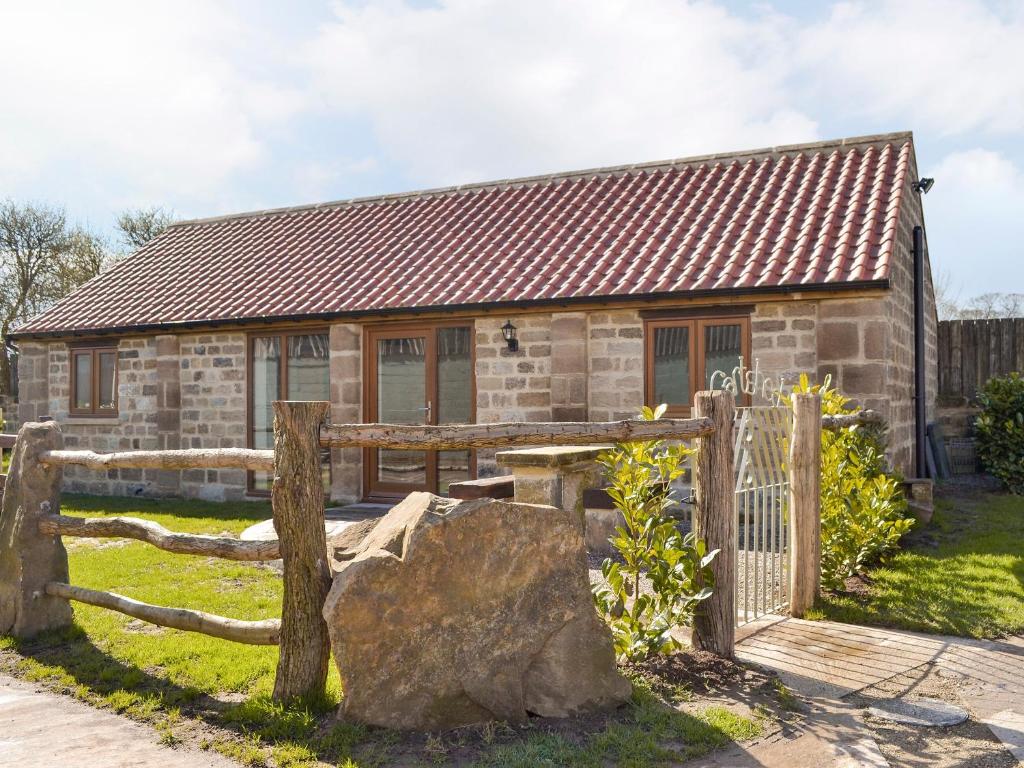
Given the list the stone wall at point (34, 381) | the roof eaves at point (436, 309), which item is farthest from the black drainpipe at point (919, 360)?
the stone wall at point (34, 381)

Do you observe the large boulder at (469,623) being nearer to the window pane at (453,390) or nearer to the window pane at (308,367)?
the window pane at (453,390)

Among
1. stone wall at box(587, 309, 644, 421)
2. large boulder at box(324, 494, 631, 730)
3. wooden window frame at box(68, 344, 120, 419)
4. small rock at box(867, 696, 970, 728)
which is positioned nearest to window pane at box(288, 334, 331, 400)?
wooden window frame at box(68, 344, 120, 419)

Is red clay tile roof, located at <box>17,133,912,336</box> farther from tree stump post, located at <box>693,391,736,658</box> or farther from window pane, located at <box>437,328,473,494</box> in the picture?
tree stump post, located at <box>693,391,736,658</box>

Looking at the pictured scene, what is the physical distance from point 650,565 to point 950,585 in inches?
119

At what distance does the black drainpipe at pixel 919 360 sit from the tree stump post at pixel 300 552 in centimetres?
942

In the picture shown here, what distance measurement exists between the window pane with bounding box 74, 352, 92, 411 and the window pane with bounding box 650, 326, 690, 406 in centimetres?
909

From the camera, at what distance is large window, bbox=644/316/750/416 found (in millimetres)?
9680

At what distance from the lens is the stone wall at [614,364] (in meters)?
10.0

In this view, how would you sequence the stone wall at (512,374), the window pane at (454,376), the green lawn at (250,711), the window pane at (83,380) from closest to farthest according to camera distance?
the green lawn at (250,711) → the stone wall at (512,374) → the window pane at (454,376) → the window pane at (83,380)

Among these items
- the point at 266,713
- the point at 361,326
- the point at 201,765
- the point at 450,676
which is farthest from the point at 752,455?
the point at 361,326

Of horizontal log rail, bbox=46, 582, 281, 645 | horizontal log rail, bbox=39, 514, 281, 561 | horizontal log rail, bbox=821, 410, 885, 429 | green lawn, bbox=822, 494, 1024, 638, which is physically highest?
horizontal log rail, bbox=821, 410, 885, 429

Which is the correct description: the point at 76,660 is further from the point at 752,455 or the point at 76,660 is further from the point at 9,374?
the point at 9,374

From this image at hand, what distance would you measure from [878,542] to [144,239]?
25838 millimetres

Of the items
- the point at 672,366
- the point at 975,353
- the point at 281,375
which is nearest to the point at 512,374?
the point at 672,366
